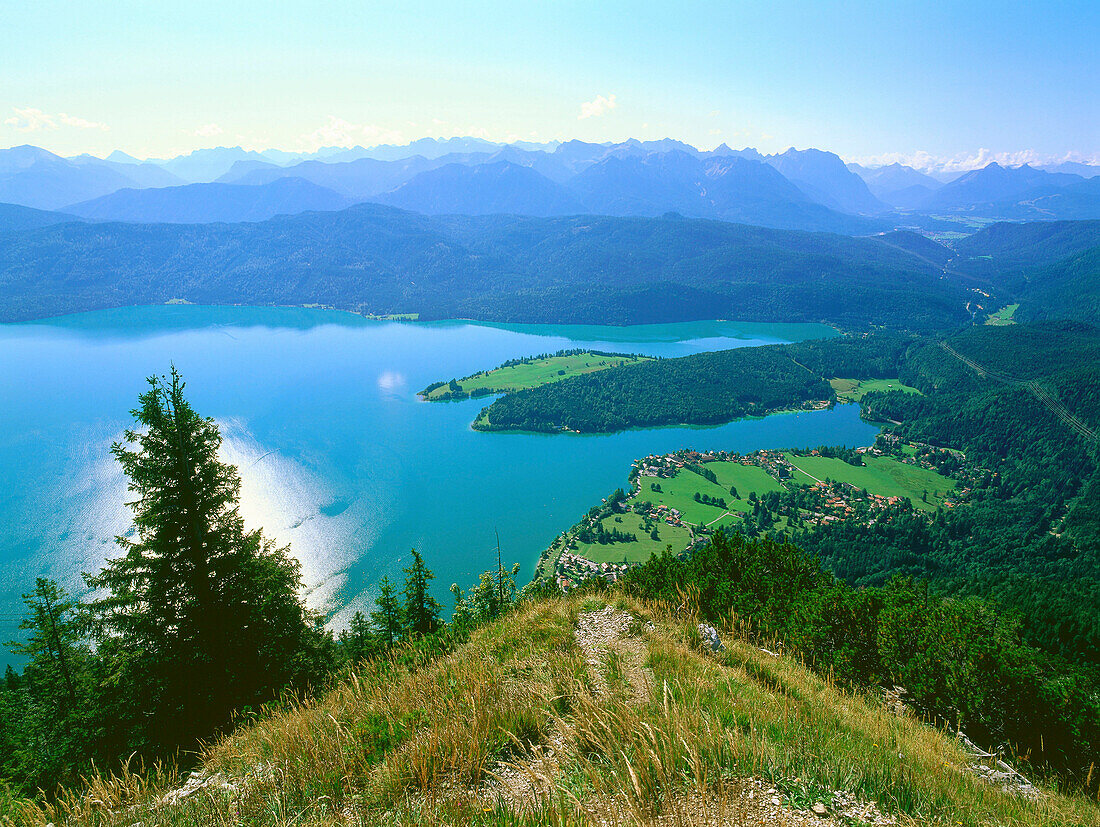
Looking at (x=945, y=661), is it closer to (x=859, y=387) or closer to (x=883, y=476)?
(x=883, y=476)

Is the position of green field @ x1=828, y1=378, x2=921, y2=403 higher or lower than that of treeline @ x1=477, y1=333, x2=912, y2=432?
lower

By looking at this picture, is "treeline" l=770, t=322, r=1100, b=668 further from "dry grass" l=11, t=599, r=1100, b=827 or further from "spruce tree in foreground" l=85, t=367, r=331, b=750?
"spruce tree in foreground" l=85, t=367, r=331, b=750

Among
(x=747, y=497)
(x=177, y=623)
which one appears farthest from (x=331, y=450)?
(x=177, y=623)

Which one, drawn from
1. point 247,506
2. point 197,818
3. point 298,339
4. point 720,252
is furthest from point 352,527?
point 720,252

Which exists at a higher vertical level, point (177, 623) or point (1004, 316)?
point (177, 623)

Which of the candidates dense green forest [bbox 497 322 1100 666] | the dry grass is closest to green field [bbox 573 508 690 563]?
dense green forest [bbox 497 322 1100 666]

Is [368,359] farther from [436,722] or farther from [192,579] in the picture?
[436,722]
